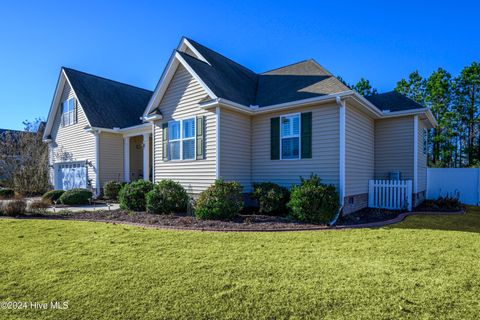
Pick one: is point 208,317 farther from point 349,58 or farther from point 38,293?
point 349,58

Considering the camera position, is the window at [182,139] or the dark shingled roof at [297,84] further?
the window at [182,139]

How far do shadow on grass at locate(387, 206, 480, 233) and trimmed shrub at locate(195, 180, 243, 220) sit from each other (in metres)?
4.61

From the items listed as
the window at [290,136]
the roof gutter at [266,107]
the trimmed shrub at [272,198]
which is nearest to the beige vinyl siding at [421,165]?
the roof gutter at [266,107]

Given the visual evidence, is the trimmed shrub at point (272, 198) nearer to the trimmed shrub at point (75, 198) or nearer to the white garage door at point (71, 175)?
the trimmed shrub at point (75, 198)

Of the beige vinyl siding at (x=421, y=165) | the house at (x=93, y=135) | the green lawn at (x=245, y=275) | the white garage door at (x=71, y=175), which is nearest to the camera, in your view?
the green lawn at (x=245, y=275)

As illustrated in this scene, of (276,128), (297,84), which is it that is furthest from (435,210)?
(297,84)

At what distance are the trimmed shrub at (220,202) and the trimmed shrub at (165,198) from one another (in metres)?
1.44

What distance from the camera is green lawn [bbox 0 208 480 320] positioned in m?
3.03

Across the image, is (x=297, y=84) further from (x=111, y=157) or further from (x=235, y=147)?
(x=111, y=157)

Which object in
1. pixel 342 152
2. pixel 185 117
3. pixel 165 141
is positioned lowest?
pixel 342 152

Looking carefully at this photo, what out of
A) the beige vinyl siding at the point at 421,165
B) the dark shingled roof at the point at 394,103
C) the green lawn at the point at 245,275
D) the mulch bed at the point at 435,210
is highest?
the dark shingled roof at the point at 394,103

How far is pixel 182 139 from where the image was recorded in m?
11.1

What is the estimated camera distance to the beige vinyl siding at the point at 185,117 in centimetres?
998

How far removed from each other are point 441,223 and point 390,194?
2601 mm
